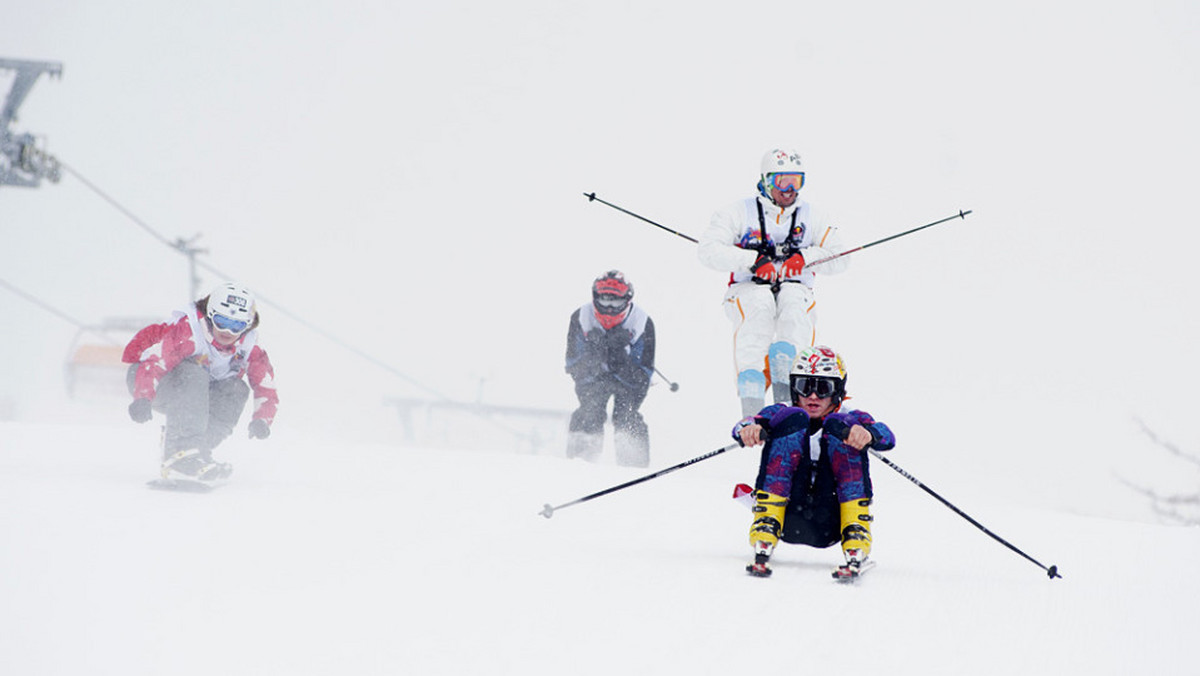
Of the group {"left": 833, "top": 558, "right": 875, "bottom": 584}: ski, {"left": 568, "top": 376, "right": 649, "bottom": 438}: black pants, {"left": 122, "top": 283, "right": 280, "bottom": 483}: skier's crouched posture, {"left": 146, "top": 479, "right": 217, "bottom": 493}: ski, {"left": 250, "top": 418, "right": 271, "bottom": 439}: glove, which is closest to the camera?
{"left": 833, "top": 558, "right": 875, "bottom": 584}: ski

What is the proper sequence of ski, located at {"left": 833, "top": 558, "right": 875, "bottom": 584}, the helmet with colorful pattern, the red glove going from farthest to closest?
the red glove, the helmet with colorful pattern, ski, located at {"left": 833, "top": 558, "right": 875, "bottom": 584}

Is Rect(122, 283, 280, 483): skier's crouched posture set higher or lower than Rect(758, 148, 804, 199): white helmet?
lower

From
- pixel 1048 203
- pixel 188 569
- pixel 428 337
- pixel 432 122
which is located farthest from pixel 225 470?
pixel 432 122

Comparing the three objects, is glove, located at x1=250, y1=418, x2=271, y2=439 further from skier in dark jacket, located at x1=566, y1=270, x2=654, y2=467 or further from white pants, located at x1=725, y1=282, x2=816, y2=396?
skier in dark jacket, located at x1=566, y1=270, x2=654, y2=467

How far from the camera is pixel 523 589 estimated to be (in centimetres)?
363

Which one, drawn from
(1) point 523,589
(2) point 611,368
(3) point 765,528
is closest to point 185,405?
(1) point 523,589

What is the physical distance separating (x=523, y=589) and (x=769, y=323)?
3385 mm

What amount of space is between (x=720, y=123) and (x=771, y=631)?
145 meters

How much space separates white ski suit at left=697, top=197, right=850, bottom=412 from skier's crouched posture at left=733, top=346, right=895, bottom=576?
2.33 meters

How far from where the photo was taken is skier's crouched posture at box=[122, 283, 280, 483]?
566 centimetres

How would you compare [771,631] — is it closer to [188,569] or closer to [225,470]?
[188,569]

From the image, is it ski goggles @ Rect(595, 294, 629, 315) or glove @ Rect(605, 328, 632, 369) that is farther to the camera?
glove @ Rect(605, 328, 632, 369)

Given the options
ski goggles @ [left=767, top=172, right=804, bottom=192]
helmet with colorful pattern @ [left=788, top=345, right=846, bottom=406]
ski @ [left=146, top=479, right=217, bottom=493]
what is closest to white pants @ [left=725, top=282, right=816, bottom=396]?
ski goggles @ [left=767, top=172, right=804, bottom=192]

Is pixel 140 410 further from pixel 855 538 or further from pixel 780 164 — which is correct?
pixel 780 164
